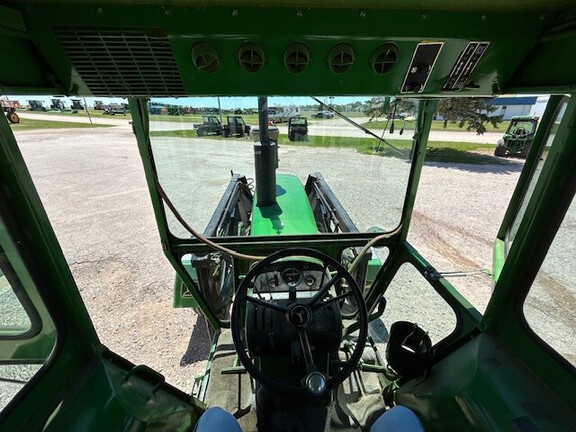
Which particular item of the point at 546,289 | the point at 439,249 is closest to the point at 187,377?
A: the point at 546,289

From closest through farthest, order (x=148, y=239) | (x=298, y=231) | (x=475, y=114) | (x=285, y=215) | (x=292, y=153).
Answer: (x=298, y=231) → (x=292, y=153) → (x=285, y=215) → (x=148, y=239) → (x=475, y=114)

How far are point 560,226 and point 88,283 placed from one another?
15.3 ft

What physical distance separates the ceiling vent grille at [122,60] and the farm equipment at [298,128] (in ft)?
2.93

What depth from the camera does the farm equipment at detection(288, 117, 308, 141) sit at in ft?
6.33

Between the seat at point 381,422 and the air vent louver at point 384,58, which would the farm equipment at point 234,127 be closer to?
the air vent louver at point 384,58

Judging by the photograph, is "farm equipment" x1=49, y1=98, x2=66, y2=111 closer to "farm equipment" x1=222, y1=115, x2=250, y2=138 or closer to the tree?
"farm equipment" x1=222, y1=115, x2=250, y2=138

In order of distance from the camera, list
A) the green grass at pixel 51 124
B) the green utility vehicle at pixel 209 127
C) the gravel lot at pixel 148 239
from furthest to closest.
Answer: the green grass at pixel 51 124, the gravel lot at pixel 148 239, the green utility vehicle at pixel 209 127

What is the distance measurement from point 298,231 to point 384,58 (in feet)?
5.28

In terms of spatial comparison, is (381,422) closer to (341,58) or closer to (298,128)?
(341,58)

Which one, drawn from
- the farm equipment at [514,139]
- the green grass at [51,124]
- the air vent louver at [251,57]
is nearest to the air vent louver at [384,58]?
the air vent louver at [251,57]

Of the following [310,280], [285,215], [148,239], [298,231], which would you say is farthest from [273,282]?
[148,239]

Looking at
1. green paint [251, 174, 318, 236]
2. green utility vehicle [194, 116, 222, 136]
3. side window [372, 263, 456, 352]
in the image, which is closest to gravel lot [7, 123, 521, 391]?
green paint [251, 174, 318, 236]

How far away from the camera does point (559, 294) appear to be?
52.1 inches

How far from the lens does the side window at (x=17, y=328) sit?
1.03 meters
